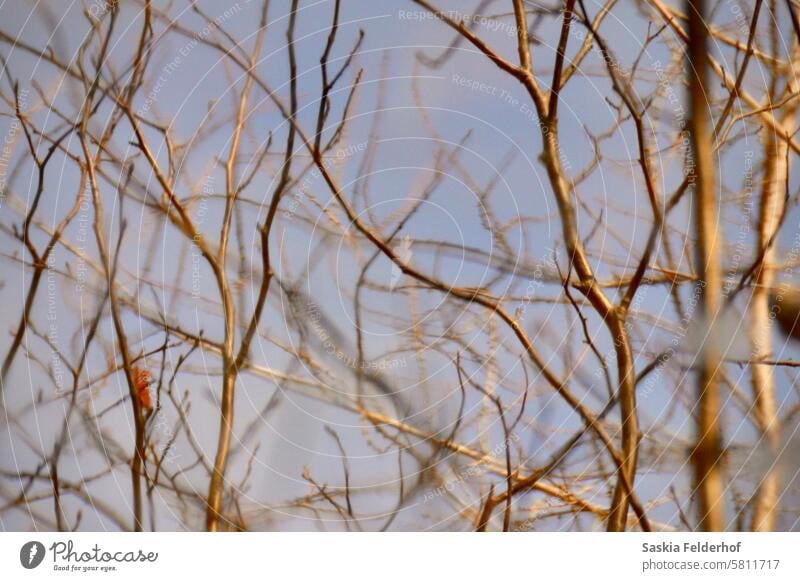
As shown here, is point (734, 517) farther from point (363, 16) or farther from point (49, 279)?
point (49, 279)

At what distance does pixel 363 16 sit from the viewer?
1.12m

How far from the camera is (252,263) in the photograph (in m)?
1.11

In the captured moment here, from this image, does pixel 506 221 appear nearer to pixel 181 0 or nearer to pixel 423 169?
pixel 423 169

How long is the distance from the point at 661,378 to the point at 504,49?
42cm

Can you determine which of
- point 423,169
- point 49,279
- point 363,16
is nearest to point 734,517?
point 423,169

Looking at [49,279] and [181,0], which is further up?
[181,0]
